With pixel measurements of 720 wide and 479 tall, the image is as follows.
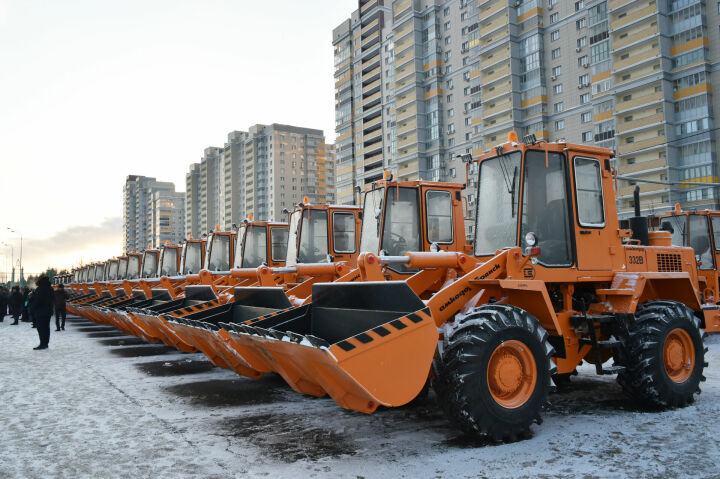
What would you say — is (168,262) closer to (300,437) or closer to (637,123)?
(300,437)

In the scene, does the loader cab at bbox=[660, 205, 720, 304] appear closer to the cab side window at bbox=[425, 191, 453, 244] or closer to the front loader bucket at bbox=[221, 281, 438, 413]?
the cab side window at bbox=[425, 191, 453, 244]

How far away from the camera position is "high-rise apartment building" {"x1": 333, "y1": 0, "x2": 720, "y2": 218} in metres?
50.0

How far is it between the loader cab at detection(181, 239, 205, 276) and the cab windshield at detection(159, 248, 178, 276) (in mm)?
2286

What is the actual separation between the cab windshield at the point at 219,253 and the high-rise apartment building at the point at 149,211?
160m

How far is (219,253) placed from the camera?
1691cm

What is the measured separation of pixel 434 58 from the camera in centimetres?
7556

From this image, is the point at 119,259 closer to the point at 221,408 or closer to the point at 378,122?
the point at 221,408

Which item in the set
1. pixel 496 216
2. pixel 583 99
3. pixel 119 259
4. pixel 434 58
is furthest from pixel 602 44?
pixel 496 216

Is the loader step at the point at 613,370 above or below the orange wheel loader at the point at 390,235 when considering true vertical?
below

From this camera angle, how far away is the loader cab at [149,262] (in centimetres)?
2359

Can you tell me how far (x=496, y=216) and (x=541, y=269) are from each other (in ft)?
2.80

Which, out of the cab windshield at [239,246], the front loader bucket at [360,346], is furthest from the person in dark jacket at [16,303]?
the front loader bucket at [360,346]

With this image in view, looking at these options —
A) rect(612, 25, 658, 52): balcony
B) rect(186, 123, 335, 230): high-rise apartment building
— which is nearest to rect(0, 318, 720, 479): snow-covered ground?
rect(612, 25, 658, 52): balcony

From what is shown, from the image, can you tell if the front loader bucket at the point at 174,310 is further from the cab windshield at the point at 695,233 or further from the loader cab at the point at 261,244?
the cab windshield at the point at 695,233
